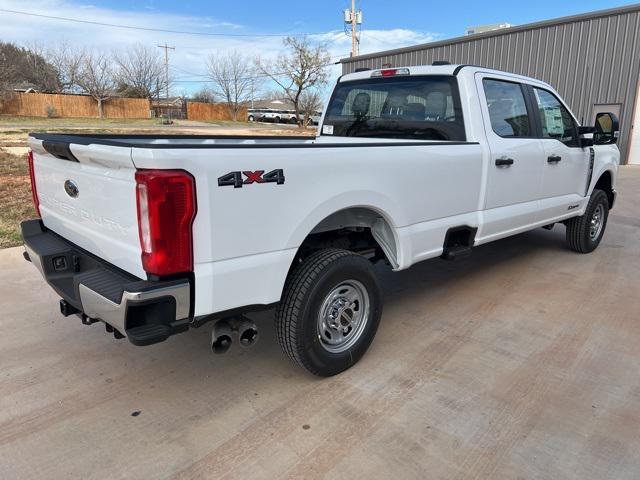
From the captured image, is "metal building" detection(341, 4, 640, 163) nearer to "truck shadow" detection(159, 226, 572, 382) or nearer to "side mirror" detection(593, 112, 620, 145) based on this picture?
"truck shadow" detection(159, 226, 572, 382)

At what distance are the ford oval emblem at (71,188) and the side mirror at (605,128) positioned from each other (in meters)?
5.25

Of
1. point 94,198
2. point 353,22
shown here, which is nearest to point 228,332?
point 94,198

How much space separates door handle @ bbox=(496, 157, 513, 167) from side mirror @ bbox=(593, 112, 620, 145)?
2.00 meters

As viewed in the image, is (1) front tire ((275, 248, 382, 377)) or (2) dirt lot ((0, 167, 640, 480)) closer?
(2) dirt lot ((0, 167, 640, 480))

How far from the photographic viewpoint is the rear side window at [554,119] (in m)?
4.97

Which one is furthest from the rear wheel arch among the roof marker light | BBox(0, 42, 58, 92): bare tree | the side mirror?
BBox(0, 42, 58, 92): bare tree

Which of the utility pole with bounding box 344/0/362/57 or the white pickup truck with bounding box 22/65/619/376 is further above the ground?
the utility pole with bounding box 344/0/362/57

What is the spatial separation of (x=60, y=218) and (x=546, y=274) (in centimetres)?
470

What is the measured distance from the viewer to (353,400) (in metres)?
2.98

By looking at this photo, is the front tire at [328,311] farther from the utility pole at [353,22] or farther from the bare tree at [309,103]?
the bare tree at [309,103]

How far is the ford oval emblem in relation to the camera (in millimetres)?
2843

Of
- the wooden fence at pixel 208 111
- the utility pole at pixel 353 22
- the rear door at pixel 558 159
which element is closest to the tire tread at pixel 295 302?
the rear door at pixel 558 159

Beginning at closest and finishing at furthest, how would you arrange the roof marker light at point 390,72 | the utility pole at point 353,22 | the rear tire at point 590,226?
the roof marker light at point 390,72 < the rear tire at point 590,226 < the utility pole at point 353,22

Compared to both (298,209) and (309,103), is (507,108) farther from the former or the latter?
(309,103)
